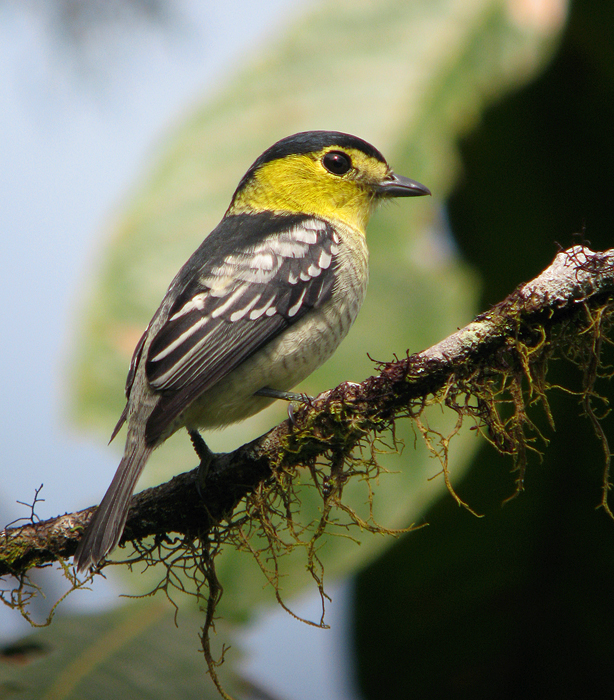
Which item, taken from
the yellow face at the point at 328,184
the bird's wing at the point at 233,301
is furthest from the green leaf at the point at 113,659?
the yellow face at the point at 328,184

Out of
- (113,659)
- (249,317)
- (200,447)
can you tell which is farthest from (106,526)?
(113,659)

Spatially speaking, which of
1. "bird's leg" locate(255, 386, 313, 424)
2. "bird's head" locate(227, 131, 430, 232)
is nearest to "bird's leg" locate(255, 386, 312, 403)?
"bird's leg" locate(255, 386, 313, 424)

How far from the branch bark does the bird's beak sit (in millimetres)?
1510

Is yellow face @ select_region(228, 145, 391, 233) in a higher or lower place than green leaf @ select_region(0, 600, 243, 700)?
higher

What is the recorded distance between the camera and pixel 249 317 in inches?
109

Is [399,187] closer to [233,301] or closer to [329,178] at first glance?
[329,178]

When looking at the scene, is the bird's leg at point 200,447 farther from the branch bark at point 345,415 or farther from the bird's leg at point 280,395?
the bird's leg at point 280,395

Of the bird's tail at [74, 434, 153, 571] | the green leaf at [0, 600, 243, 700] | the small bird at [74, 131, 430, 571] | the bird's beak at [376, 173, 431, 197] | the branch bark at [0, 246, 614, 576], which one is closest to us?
the branch bark at [0, 246, 614, 576]

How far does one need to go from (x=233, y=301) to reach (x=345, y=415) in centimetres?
89

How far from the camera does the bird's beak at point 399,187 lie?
3.39 metres

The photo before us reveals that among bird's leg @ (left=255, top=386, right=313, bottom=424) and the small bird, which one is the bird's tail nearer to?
the small bird

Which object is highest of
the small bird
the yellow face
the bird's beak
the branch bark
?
the yellow face

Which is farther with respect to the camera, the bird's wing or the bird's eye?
the bird's eye

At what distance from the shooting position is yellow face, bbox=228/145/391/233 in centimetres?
348
